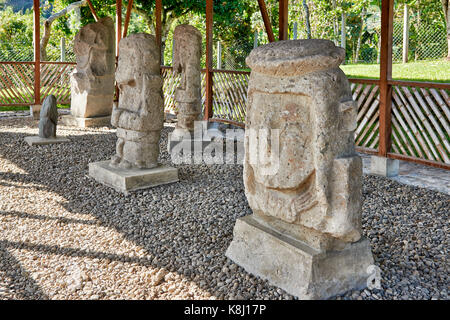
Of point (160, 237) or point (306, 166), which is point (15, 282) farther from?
point (306, 166)

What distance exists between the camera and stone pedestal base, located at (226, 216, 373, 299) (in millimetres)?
3188

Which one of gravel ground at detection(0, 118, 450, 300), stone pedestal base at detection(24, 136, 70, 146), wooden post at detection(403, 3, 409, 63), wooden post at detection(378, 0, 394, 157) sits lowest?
gravel ground at detection(0, 118, 450, 300)

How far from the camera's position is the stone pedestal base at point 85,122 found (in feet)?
33.1

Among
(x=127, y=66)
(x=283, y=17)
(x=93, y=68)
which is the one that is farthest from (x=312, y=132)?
(x=93, y=68)

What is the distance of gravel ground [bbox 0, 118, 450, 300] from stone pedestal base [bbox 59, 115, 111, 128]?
10.7 ft

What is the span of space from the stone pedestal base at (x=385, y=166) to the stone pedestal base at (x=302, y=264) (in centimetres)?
315

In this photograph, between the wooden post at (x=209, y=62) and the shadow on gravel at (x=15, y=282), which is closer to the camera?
the shadow on gravel at (x=15, y=282)

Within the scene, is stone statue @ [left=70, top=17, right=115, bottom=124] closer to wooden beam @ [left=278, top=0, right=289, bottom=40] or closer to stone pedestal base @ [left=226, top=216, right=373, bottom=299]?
wooden beam @ [left=278, top=0, right=289, bottom=40]

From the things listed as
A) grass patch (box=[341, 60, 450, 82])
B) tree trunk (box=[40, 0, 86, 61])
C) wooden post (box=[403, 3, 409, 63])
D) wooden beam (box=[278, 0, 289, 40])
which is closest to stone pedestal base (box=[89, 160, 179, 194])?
wooden beam (box=[278, 0, 289, 40])

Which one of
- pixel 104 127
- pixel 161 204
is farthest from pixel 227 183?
pixel 104 127

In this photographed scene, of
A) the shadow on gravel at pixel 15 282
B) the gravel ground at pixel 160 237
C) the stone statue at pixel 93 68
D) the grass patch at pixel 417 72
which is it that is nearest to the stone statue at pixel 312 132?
the gravel ground at pixel 160 237

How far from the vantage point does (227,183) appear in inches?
240

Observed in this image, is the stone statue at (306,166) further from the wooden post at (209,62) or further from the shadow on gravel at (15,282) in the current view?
the wooden post at (209,62)

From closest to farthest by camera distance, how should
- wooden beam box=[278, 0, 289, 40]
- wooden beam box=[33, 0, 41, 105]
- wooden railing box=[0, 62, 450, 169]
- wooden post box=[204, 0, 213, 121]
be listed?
wooden railing box=[0, 62, 450, 169] → wooden beam box=[278, 0, 289, 40] → wooden post box=[204, 0, 213, 121] → wooden beam box=[33, 0, 41, 105]
